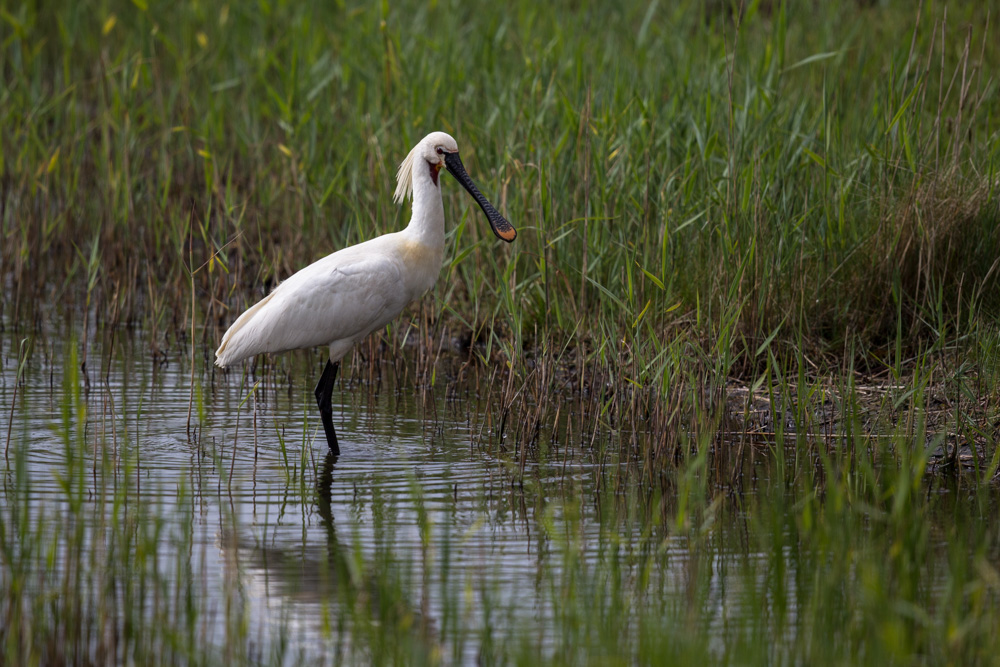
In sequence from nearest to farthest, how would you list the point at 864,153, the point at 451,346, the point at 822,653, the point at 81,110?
the point at 822,653
the point at 864,153
the point at 451,346
the point at 81,110

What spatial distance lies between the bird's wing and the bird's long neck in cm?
24

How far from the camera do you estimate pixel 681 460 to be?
18.2ft

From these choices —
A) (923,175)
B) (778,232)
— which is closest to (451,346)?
(778,232)

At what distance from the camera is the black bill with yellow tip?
6.58 metres

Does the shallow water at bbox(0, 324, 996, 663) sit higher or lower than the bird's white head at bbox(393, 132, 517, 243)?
lower

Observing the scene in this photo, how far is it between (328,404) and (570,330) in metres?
1.55

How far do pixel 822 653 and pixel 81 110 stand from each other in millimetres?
8718

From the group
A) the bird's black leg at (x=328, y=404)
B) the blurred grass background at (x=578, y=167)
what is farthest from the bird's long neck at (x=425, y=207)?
the bird's black leg at (x=328, y=404)

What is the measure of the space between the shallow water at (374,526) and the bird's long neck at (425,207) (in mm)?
901

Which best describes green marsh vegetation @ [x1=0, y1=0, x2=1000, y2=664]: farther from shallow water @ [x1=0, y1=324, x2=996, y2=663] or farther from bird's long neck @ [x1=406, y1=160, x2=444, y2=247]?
bird's long neck @ [x1=406, y1=160, x2=444, y2=247]

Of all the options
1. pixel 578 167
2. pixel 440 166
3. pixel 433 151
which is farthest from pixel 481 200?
pixel 578 167

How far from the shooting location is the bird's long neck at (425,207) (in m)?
6.42

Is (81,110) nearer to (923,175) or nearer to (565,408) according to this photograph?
(565,408)

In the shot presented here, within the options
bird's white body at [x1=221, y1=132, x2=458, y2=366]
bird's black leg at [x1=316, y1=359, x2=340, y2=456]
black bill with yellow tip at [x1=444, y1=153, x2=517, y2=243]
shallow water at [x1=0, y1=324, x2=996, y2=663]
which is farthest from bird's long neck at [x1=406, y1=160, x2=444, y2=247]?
shallow water at [x1=0, y1=324, x2=996, y2=663]
